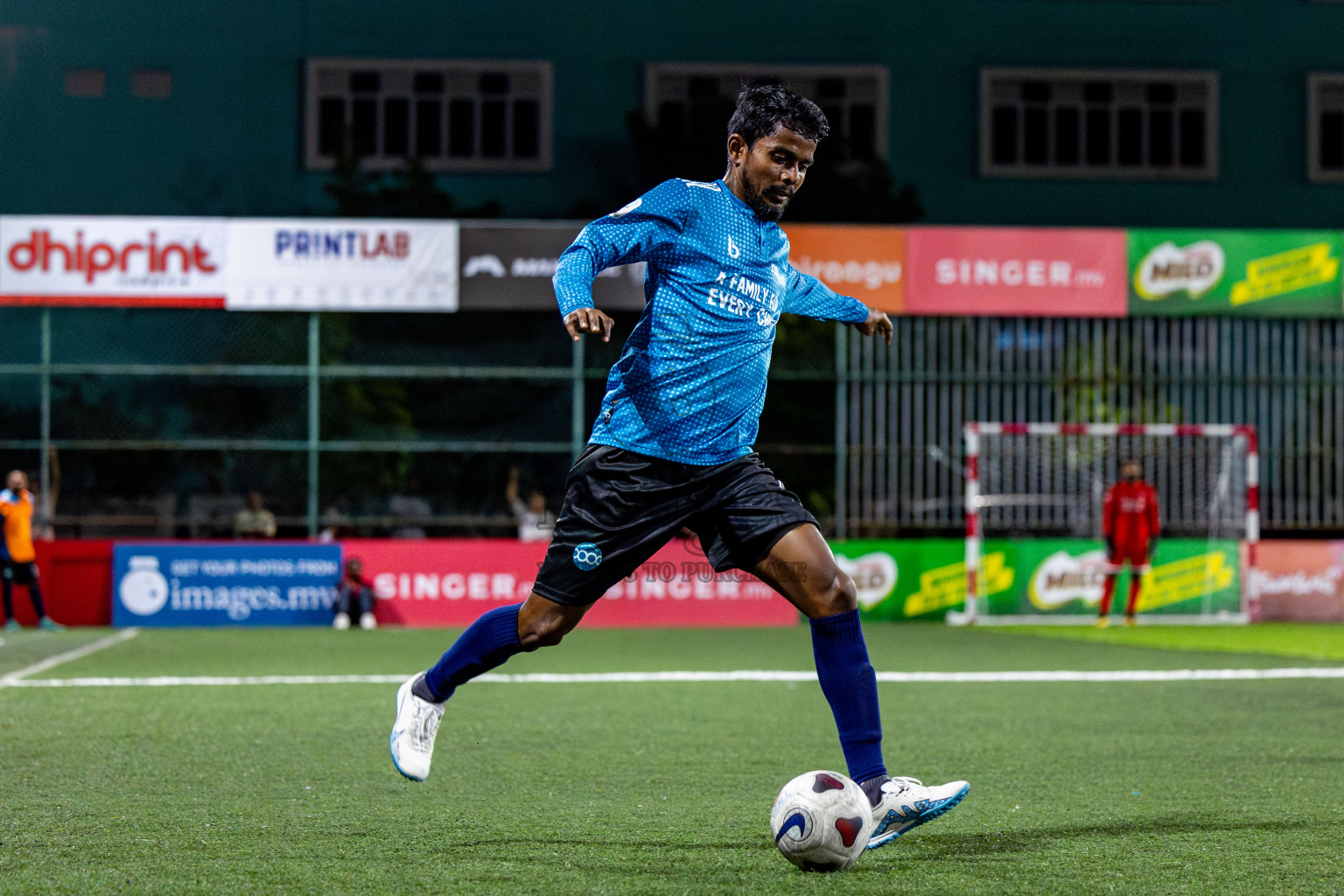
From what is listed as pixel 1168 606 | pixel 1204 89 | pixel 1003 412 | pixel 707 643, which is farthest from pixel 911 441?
pixel 1204 89

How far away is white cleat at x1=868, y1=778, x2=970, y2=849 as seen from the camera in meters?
4.76

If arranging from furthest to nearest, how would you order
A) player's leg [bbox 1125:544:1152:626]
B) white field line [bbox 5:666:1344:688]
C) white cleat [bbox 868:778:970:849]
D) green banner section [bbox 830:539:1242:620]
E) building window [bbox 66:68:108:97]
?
building window [bbox 66:68:108:97]
green banner section [bbox 830:539:1242:620]
player's leg [bbox 1125:544:1152:626]
white field line [bbox 5:666:1344:688]
white cleat [bbox 868:778:970:849]

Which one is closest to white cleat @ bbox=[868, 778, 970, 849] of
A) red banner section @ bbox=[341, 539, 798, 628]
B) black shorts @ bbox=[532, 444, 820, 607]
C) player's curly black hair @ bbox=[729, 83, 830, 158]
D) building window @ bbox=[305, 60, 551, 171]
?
black shorts @ bbox=[532, 444, 820, 607]

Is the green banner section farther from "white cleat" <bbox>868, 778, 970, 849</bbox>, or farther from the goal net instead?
"white cleat" <bbox>868, 778, 970, 849</bbox>

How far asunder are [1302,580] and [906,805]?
1600 cm

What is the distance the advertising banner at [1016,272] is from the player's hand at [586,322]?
14.5 metres

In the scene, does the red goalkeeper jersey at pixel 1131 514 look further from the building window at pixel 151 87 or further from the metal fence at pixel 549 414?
the building window at pixel 151 87

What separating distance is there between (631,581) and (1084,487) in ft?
18.7

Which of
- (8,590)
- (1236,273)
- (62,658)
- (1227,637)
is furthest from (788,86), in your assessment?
(62,658)

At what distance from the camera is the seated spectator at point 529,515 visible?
19.3 metres

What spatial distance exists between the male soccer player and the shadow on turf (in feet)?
0.66

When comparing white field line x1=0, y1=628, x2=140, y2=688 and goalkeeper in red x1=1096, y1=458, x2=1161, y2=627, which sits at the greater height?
goalkeeper in red x1=1096, y1=458, x2=1161, y2=627

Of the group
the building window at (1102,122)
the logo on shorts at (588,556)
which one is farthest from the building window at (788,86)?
the logo on shorts at (588,556)

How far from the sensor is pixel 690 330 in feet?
16.5
